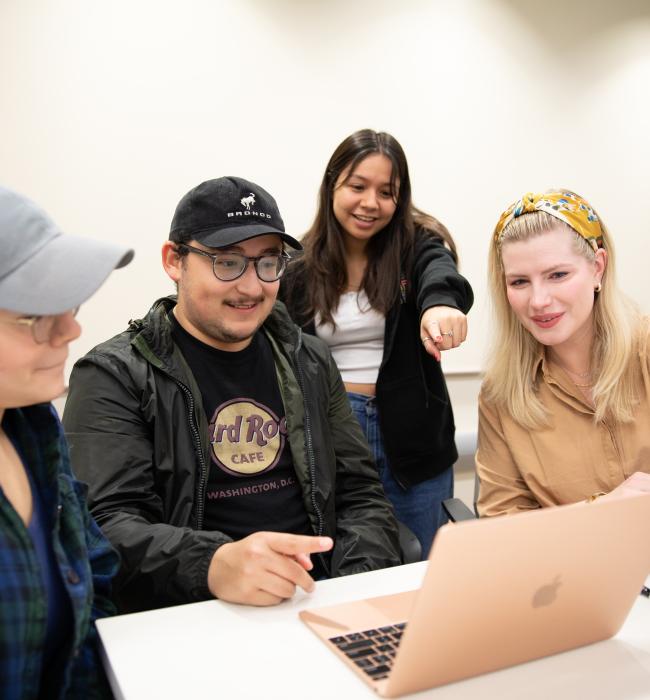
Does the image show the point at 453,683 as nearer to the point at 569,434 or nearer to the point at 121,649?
the point at 121,649

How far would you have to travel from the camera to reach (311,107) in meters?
3.26

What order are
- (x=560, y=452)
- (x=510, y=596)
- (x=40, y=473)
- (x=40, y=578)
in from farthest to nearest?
(x=560, y=452)
(x=40, y=473)
(x=40, y=578)
(x=510, y=596)

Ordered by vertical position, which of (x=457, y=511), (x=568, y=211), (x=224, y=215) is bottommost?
(x=457, y=511)

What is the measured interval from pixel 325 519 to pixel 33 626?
836 mm

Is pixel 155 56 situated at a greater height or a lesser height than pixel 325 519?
greater

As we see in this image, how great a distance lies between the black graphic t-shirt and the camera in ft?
5.35

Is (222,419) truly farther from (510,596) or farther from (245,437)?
(510,596)

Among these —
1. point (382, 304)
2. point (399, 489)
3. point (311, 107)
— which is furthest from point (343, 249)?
point (311, 107)

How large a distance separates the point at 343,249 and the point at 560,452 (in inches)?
38.2

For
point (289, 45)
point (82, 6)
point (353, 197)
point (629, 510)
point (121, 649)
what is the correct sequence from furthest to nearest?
point (289, 45)
point (82, 6)
point (353, 197)
point (121, 649)
point (629, 510)

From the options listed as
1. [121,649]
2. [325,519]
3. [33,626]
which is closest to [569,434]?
[325,519]

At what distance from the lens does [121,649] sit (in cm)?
103

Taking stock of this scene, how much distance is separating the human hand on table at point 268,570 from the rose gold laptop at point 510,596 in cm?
11

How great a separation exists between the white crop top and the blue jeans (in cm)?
8
